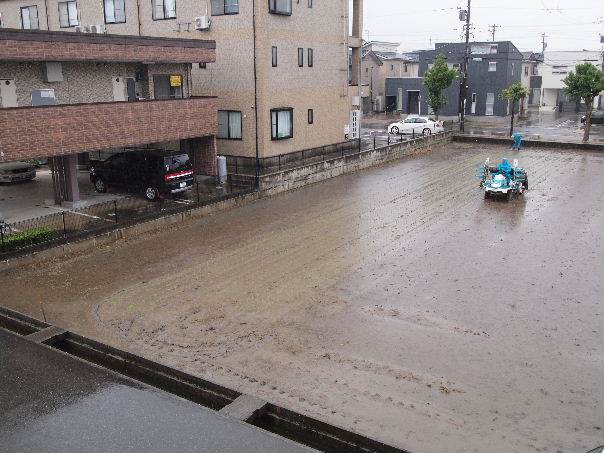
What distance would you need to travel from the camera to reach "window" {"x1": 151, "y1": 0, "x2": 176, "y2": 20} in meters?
27.9

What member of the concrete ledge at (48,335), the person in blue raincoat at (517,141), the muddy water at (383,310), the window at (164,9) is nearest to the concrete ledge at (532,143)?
the person in blue raincoat at (517,141)

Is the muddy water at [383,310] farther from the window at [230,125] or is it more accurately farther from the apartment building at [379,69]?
the apartment building at [379,69]

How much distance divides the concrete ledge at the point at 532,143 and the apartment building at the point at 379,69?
23.3 m

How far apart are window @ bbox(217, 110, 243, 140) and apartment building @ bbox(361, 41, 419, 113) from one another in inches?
1409

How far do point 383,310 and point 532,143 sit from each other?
28.0m

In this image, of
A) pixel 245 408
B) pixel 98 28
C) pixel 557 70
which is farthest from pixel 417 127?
pixel 245 408

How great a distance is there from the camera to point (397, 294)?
13.1 m

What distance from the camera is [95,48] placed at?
19094 millimetres

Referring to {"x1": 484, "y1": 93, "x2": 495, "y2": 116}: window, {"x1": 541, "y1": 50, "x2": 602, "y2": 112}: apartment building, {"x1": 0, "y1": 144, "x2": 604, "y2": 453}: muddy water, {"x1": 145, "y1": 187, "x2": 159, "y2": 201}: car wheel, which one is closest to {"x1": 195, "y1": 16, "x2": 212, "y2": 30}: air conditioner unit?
Answer: {"x1": 145, "y1": 187, "x2": 159, "y2": 201}: car wheel

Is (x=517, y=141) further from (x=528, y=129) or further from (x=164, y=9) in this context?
(x=164, y=9)

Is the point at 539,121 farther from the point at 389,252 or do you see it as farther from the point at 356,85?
the point at 389,252

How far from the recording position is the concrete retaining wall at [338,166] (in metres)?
23.8

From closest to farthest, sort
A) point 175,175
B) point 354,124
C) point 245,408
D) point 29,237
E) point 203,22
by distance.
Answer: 1. point 245,408
2. point 29,237
3. point 175,175
4. point 203,22
5. point 354,124

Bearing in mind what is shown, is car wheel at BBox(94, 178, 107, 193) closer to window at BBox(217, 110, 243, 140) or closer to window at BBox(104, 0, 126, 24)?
window at BBox(217, 110, 243, 140)
